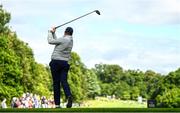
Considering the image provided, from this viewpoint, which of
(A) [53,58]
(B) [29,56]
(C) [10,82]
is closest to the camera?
(A) [53,58]

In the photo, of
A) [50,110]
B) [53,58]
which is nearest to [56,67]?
[53,58]

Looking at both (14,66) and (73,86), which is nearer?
(14,66)

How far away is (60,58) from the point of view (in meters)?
24.0

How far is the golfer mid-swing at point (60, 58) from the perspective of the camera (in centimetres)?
2366

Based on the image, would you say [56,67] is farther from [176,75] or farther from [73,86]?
[176,75]

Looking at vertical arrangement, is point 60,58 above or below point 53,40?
below

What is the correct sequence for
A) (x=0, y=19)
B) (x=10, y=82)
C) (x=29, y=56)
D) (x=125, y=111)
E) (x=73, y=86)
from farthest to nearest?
(x=73, y=86) < (x=29, y=56) < (x=0, y=19) < (x=10, y=82) < (x=125, y=111)

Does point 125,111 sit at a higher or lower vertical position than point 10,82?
lower

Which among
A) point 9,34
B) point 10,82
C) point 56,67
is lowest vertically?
point 56,67

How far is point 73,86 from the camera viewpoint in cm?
17862

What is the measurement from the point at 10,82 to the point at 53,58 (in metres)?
71.9

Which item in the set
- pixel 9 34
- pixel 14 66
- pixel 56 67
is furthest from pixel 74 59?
pixel 56 67

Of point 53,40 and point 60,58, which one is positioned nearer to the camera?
point 53,40

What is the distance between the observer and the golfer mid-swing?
23.7 metres
